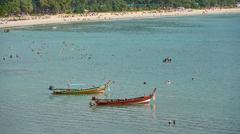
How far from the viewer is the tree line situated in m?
129

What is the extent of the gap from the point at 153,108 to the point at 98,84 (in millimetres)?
9071

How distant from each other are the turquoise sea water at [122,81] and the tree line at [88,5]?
39.7 meters

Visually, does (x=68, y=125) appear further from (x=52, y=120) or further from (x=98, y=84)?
(x=98, y=84)

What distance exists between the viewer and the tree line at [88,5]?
424ft

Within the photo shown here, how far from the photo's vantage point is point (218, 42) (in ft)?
277

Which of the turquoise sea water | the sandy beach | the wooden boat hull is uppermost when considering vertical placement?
the wooden boat hull

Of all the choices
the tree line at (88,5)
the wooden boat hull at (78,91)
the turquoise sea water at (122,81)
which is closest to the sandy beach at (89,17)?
the tree line at (88,5)

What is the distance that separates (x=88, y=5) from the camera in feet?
511

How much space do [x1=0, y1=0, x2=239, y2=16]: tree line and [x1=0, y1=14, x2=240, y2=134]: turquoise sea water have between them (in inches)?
1561

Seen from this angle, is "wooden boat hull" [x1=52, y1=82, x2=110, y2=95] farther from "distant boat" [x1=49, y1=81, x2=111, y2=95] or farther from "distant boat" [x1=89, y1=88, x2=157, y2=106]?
"distant boat" [x1=89, y1=88, x2=157, y2=106]

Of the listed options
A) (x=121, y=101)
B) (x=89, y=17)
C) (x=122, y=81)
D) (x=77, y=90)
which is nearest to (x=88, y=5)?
(x=89, y=17)

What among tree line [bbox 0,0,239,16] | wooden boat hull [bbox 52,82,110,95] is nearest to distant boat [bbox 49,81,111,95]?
wooden boat hull [bbox 52,82,110,95]

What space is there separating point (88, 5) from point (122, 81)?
10819 cm

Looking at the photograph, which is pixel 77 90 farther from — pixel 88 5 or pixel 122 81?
pixel 88 5
